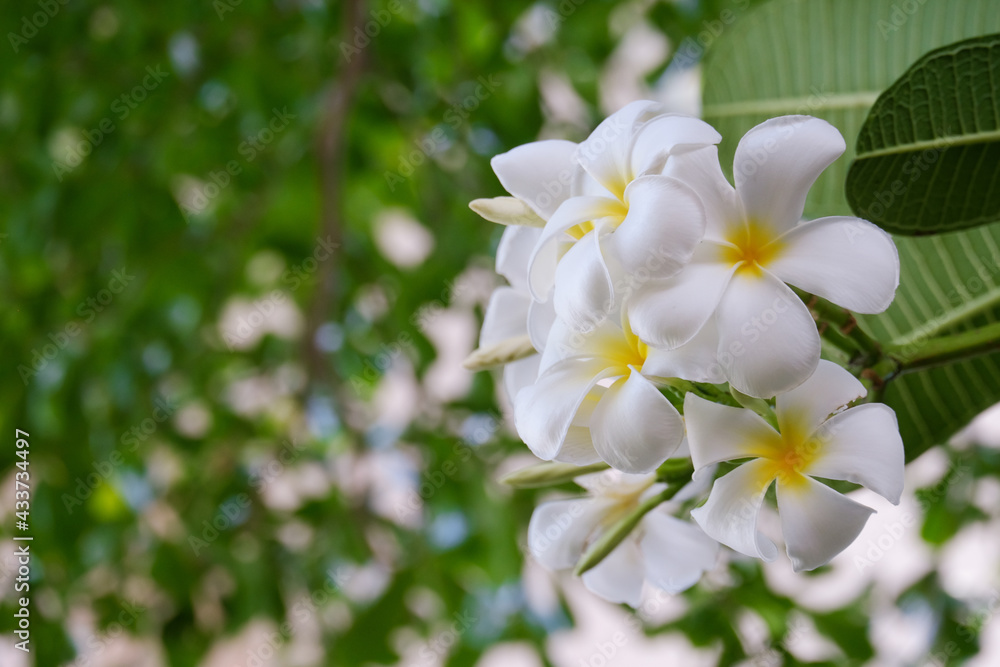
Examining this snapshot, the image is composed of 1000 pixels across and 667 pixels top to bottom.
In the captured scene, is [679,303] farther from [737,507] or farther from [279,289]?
[279,289]

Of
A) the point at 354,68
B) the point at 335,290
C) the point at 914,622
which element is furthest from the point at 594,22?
the point at 914,622

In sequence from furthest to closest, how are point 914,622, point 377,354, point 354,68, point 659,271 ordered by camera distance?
point 377,354, point 354,68, point 914,622, point 659,271

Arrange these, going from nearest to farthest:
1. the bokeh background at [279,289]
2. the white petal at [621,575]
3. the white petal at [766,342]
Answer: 1. the white petal at [766,342]
2. the white petal at [621,575]
3. the bokeh background at [279,289]

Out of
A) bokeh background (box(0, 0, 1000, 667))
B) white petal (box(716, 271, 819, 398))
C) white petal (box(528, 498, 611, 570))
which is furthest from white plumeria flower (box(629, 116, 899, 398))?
bokeh background (box(0, 0, 1000, 667))

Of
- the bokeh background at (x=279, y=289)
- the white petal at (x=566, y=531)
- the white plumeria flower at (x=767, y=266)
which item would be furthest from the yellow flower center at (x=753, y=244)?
the bokeh background at (x=279, y=289)

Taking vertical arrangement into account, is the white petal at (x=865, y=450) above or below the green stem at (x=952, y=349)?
above

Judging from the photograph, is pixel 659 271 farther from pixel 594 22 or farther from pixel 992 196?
pixel 594 22

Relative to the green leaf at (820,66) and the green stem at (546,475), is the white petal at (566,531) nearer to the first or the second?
the green stem at (546,475)
